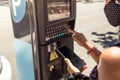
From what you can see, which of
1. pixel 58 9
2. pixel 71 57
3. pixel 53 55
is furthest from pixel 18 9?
pixel 71 57

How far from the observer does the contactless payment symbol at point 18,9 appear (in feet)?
7.04

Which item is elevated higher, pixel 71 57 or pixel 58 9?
pixel 58 9

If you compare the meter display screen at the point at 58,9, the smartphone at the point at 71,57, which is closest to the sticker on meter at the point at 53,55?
the smartphone at the point at 71,57

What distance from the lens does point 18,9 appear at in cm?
227

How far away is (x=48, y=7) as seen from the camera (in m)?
1.93

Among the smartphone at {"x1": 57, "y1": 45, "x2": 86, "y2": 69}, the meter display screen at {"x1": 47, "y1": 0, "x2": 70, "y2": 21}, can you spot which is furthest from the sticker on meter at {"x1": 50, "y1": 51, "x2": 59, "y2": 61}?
the meter display screen at {"x1": 47, "y1": 0, "x2": 70, "y2": 21}

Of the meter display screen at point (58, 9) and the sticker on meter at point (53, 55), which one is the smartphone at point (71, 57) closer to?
the sticker on meter at point (53, 55)

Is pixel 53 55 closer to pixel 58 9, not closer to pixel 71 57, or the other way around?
pixel 71 57

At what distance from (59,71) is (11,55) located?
10.3ft

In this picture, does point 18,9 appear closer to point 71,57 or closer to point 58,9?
point 58,9

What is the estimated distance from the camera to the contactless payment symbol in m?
2.15

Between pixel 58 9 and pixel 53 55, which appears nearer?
pixel 58 9

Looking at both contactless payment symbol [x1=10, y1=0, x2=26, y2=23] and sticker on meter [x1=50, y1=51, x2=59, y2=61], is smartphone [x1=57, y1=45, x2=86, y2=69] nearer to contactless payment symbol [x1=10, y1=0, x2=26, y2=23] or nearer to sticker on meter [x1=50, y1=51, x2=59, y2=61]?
sticker on meter [x1=50, y1=51, x2=59, y2=61]

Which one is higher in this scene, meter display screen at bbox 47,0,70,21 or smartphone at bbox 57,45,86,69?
meter display screen at bbox 47,0,70,21
